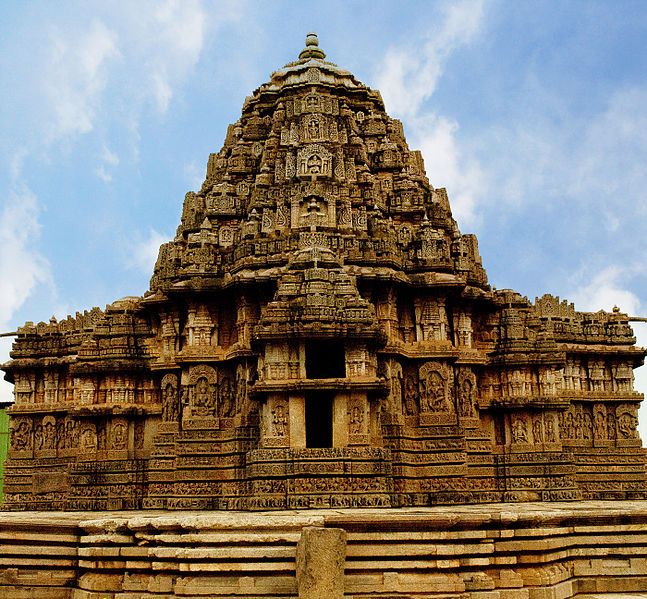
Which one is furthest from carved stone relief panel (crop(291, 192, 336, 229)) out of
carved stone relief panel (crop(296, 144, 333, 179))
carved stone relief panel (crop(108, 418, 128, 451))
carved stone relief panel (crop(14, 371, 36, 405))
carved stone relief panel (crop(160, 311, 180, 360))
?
carved stone relief panel (crop(14, 371, 36, 405))

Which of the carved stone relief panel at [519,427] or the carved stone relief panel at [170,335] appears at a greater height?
the carved stone relief panel at [170,335]

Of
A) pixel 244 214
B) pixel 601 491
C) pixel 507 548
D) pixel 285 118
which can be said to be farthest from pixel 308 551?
pixel 601 491

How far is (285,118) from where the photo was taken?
24781 millimetres

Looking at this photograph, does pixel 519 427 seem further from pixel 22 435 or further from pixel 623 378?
pixel 22 435

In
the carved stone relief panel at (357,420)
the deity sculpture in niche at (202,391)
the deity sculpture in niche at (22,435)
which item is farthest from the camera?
the deity sculpture in niche at (22,435)

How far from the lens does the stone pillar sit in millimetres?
9969

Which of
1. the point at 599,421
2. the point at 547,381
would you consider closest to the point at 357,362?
the point at 547,381

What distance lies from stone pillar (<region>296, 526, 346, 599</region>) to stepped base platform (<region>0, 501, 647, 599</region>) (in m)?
0.01

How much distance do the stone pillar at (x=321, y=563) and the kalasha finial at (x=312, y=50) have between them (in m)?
19.7

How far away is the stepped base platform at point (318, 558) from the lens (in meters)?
10.5

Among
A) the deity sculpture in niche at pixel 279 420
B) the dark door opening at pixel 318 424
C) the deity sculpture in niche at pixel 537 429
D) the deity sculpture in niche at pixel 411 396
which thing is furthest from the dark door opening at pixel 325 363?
the deity sculpture in niche at pixel 537 429

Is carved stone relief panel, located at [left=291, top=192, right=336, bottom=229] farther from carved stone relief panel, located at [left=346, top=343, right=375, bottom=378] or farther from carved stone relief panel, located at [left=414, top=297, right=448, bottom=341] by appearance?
carved stone relief panel, located at [left=346, top=343, right=375, bottom=378]

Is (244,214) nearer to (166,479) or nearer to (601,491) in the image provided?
(166,479)

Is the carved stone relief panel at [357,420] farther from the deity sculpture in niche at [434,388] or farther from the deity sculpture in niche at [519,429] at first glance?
the deity sculpture in niche at [519,429]
